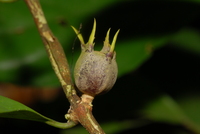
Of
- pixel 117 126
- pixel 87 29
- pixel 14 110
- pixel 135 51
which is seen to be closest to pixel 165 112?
pixel 117 126

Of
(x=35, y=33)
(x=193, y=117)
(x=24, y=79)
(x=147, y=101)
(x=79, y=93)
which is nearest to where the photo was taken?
(x=79, y=93)

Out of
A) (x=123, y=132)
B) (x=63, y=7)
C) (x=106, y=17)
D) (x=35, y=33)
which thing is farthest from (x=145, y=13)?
(x=123, y=132)

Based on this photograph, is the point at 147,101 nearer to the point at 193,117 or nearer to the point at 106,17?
the point at 193,117

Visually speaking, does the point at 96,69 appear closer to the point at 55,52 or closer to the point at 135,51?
the point at 55,52

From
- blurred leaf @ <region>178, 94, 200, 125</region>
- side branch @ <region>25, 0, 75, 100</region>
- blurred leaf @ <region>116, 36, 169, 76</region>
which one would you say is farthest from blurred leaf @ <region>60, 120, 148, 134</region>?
side branch @ <region>25, 0, 75, 100</region>

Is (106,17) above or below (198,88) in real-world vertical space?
above

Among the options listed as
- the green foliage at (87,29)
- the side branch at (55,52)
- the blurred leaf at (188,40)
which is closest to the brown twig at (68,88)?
the side branch at (55,52)
